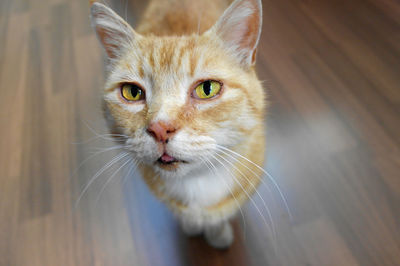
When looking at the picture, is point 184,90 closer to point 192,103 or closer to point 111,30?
point 192,103

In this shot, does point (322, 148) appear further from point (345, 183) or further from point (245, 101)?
point (245, 101)

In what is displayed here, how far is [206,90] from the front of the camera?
88 centimetres

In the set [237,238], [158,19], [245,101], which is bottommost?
[237,238]

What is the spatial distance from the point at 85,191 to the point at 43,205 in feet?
0.85

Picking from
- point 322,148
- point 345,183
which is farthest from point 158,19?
point 345,183

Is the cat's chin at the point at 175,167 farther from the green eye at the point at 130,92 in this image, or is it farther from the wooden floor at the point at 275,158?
the wooden floor at the point at 275,158

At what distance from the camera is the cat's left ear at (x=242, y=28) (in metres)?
0.87

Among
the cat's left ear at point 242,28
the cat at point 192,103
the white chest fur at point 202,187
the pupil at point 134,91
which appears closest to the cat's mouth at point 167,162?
the cat at point 192,103

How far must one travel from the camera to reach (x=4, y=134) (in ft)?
6.35

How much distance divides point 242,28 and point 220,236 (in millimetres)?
970

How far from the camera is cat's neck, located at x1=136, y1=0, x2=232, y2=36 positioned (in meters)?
1.38

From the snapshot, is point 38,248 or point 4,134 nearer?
point 38,248

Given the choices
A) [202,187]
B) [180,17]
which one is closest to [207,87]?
[202,187]

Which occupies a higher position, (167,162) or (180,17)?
(180,17)
